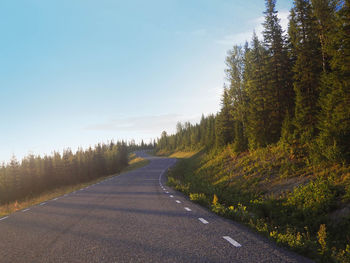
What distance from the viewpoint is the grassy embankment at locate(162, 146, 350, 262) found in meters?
5.44

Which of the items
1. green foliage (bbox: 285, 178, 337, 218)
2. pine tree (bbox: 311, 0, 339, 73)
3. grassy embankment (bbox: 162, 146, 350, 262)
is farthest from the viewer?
pine tree (bbox: 311, 0, 339, 73)

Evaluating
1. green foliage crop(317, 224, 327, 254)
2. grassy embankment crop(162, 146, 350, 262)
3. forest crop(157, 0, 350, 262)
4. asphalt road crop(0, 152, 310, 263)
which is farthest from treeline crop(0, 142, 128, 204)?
green foliage crop(317, 224, 327, 254)

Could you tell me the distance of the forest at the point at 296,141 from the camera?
9391 mm

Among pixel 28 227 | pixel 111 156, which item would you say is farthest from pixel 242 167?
pixel 111 156

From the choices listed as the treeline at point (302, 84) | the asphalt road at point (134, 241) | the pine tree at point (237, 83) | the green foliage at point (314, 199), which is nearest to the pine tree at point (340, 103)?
the treeline at point (302, 84)

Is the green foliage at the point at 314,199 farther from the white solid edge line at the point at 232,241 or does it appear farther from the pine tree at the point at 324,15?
the pine tree at the point at 324,15

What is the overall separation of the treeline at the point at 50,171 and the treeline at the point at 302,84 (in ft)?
145

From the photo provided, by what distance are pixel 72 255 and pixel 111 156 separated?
251 feet

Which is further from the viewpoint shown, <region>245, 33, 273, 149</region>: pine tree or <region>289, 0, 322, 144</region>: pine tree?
<region>245, 33, 273, 149</region>: pine tree

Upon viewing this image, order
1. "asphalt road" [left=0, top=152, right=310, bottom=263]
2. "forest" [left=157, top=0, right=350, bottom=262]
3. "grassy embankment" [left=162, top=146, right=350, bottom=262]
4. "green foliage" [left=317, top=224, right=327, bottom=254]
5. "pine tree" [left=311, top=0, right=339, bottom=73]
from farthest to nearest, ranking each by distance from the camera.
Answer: "pine tree" [left=311, top=0, right=339, bottom=73] < "forest" [left=157, top=0, right=350, bottom=262] < "grassy embankment" [left=162, top=146, right=350, bottom=262] < "green foliage" [left=317, top=224, right=327, bottom=254] < "asphalt road" [left=0, top=152, right=310, bottom=263]

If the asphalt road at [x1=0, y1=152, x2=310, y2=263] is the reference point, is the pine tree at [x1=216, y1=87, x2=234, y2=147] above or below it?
above

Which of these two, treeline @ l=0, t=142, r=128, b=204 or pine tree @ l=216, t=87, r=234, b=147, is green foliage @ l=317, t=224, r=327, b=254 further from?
treeline @ l=0, t=142, r=128, b=204

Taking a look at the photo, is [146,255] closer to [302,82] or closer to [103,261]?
[103,261]

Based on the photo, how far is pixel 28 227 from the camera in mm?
7109
